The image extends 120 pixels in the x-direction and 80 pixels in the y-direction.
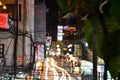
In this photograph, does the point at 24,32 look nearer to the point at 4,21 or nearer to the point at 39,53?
the point at 39,53

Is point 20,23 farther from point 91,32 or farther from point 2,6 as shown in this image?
point 91,32

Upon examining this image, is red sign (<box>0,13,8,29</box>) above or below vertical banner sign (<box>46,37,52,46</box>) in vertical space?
above

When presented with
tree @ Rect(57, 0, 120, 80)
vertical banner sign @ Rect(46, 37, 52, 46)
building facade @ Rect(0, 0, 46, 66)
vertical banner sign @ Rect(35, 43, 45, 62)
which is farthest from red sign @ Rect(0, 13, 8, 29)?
tree @ Rect(57, 0, 120, 80)

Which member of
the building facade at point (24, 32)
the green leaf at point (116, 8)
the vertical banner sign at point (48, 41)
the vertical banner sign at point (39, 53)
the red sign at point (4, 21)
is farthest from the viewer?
the vertical banner sign at point (48, 41)

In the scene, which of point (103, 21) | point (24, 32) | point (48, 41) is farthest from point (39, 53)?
point (103, 21)

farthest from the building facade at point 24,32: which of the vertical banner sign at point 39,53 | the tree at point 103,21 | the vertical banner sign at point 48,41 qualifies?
the tree at point 103,21

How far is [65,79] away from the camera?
8.92 meters

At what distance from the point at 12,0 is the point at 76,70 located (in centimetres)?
458

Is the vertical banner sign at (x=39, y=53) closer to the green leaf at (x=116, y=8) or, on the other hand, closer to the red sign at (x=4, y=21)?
the red sign at (x=4, y=21)

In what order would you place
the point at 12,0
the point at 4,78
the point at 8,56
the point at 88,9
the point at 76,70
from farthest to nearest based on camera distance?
the point at 12,0 < the point at 8,56 < the point at 76,70 < the point at 4,78 < the point at 88,9

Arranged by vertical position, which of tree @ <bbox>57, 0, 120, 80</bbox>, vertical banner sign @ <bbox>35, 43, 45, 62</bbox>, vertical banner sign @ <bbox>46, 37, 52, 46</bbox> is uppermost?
tree @ <bbox>57, 0, 120, 80</bbox>

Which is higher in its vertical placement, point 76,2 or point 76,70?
point 76,2

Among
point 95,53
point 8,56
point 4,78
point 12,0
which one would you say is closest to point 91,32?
point 95,53

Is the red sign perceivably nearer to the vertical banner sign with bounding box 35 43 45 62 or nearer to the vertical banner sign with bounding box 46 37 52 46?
the vertical banner sign with bounding box 35 43 45 62
